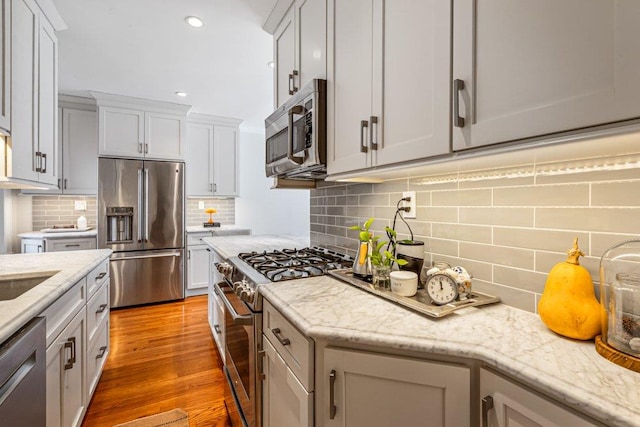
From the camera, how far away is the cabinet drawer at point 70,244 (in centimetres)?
333

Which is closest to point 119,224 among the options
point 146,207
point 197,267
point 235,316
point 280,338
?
point 146,207

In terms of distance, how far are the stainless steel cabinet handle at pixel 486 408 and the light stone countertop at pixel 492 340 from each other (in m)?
0.08

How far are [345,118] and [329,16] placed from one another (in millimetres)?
548

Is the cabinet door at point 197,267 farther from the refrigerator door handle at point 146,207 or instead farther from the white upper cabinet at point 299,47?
the white upper cabinet at point 299,47

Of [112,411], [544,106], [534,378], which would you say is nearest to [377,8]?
[544,106]

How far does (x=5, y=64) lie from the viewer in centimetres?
149

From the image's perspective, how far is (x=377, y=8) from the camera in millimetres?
1170

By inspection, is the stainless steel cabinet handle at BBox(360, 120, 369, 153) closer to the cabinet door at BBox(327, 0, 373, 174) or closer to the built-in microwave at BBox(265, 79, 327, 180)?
the cabinet door at BBox(327, 0, 373, 174)

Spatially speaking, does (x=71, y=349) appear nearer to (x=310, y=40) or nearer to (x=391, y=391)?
(x=391, y=391)

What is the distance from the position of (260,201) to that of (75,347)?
3.81 m

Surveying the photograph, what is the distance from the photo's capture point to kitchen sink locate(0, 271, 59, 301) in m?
1.45

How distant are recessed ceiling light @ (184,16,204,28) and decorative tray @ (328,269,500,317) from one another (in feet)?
6.92

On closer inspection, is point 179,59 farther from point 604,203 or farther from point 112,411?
point 604,203

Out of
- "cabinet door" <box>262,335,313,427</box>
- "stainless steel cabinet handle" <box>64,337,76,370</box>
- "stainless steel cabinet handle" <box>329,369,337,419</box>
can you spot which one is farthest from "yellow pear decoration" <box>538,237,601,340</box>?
"stainless steel cabinet handle" <box>64,337,76,370</box>
